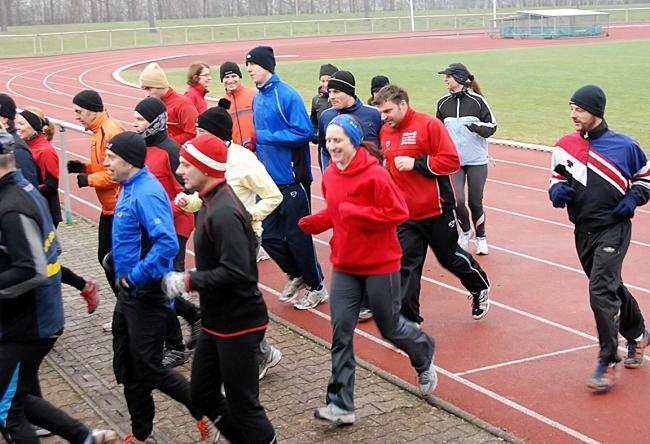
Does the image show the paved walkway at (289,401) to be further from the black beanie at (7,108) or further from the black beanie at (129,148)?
the black beanie at (7,108)

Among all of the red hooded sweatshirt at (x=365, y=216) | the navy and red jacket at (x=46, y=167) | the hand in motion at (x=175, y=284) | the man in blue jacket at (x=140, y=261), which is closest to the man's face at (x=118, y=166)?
the man in blue jacket at (x=140, y=261)

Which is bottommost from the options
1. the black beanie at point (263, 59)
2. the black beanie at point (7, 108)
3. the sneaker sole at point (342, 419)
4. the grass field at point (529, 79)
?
the sneaker sole at point (342, 419)

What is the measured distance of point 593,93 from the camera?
22.8ft

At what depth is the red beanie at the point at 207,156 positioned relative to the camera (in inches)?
211

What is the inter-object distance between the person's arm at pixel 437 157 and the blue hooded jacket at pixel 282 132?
1589mm

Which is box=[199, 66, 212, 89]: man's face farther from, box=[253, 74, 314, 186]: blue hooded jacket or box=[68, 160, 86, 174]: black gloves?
box=[68, 160, 86, 174]: black gloves

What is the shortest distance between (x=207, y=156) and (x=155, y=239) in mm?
779

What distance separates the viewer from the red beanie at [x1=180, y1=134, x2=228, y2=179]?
17.5ft

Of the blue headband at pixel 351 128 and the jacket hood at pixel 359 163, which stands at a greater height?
the blue headband at pixel 351 128

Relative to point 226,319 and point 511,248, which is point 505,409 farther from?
point 511,248

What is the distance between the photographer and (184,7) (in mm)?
97250

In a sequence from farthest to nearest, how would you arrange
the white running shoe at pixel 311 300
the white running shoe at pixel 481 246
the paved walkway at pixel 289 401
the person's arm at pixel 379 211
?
1. the white running shoe at pixel 481 246
2. the white running shoe at pixel 311 300
3. the paved walkway at pixel 289 401
4. the person's arm at pixel 379 211

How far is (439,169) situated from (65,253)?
5.72 metres

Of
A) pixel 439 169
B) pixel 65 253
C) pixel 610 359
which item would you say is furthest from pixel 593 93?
pixel 65 253
